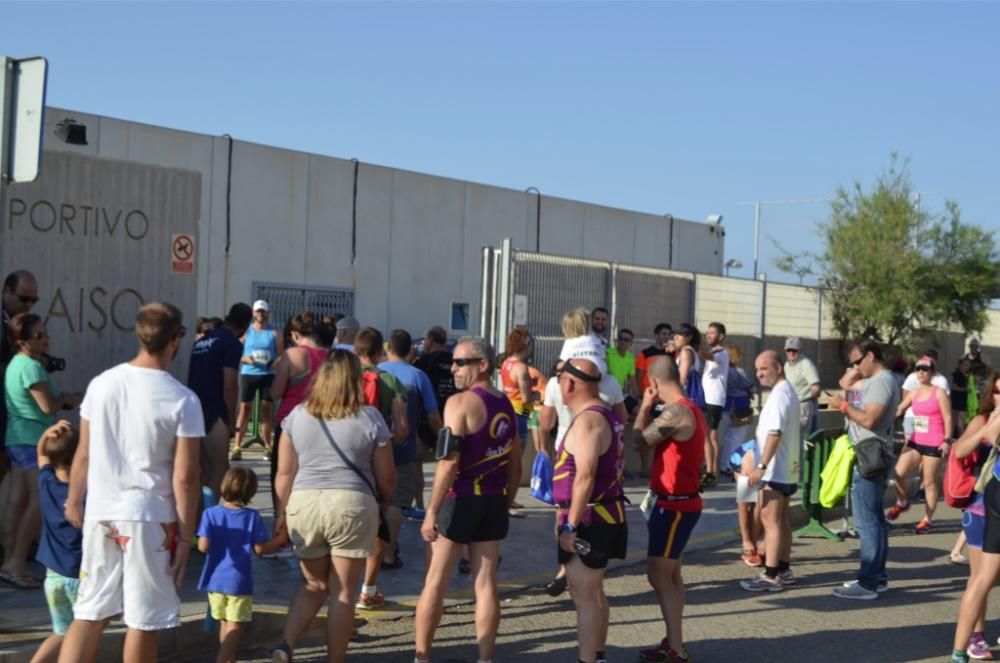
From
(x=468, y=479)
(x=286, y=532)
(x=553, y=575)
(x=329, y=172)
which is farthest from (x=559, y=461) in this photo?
(x=329, y=172)

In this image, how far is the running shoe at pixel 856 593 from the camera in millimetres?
9219

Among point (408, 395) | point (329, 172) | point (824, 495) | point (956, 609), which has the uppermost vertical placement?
point (329, 172)

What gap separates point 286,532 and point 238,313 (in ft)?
12.8

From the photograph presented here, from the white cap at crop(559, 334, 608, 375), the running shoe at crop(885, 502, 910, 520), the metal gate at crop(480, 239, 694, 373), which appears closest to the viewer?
the white cap at crop(559, 334, 608, 375)

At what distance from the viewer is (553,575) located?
9.66 metres

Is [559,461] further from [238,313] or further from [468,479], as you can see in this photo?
[238,313]

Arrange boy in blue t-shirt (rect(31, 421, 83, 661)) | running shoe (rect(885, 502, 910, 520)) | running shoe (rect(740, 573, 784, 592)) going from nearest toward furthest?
boy in blue t-shirt (rect(31, 421, 83, 661)) < running shoe (rect(740, 573, 784, 592)) < running shoe (rect(885, 502, 910, 520))

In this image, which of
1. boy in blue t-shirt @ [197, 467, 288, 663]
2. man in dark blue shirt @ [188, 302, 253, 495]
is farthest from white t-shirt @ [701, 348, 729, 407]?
boy in blue t-shirt @ [197, 467, 288, 663]

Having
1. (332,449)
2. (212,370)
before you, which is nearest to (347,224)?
(212,370)

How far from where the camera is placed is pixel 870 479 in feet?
30.1

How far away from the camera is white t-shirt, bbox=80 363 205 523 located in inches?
209

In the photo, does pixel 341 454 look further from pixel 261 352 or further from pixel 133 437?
pixel 261 352

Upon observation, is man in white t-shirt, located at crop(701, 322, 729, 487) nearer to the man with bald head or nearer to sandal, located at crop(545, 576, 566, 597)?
sandal, located at crop(545, 576, 566, 597)

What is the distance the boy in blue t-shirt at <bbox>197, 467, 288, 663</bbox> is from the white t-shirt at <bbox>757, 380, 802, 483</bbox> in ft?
14.6
